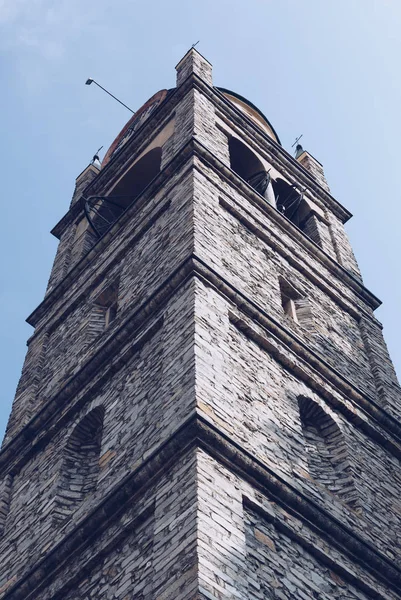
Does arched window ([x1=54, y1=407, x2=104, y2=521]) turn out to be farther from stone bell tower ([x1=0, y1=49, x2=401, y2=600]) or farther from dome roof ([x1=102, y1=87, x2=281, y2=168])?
dome roof ([x1=102, y1=87, x2=281, y2=168])

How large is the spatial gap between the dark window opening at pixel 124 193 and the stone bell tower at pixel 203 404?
2.4 inches

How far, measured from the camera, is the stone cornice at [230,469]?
10836mm

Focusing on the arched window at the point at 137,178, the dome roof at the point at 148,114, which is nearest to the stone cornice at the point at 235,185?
the arched window at the point at 137,178

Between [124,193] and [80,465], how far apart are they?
32.6 feet

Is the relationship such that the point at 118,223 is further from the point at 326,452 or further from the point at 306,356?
the point at 326,452

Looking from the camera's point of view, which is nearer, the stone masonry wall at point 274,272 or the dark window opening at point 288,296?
the stone masonry wall at point 274,272

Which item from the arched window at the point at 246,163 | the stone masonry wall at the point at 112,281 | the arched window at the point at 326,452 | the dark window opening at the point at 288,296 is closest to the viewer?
the arched window at the point at 326,452

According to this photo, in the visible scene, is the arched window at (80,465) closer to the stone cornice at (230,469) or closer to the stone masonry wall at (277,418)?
the stone cornice at (230,469)

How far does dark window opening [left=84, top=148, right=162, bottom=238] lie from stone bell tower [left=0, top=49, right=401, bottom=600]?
62 millimetres

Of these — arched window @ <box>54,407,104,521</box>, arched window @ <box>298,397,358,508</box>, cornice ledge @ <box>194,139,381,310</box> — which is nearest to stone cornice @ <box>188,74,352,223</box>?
cornice ledge @ <box>194,139,381,310</box>

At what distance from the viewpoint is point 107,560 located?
10.7 meters

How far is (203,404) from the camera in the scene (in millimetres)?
11406

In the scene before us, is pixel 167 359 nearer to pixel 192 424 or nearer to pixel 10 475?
pixel 192 424

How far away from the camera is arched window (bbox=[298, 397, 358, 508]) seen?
Result: 12953 mm
